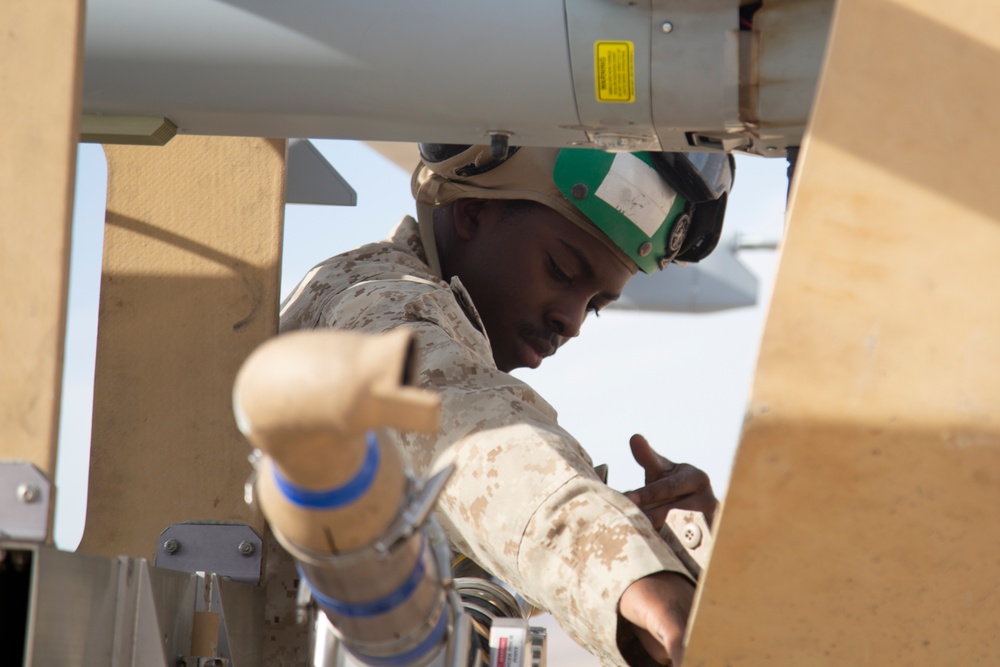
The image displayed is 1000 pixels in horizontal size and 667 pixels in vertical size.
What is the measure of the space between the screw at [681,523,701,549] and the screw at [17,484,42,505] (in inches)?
29.4

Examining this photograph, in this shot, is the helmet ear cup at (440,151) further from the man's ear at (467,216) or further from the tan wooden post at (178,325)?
the tan wooden post at (178,325)

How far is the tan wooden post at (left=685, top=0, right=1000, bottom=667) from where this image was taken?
3.30ft

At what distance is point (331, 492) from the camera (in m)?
0.90

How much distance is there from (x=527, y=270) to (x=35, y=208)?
1889 millimetres

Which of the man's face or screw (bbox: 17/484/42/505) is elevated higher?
the man's face

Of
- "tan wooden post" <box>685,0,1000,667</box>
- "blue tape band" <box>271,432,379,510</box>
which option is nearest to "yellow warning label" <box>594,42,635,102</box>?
"tan wooden post" <box>685,0,1000,667</box>

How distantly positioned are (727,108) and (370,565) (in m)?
0.84

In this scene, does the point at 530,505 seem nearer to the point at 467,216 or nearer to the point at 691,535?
the point at 691,535

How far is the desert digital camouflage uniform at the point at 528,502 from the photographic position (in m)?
1.35

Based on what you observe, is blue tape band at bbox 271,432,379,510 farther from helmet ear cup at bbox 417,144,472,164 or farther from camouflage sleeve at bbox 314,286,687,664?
helmet ear cup at bbox 417,144,472,164

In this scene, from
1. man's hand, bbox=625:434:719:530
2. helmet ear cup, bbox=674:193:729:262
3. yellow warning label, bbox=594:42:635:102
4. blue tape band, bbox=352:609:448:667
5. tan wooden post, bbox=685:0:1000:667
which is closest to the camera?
tan wooden post, bbox=685:0:1000:667

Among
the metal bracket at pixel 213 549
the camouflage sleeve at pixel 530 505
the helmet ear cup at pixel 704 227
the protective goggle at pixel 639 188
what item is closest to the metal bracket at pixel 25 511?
the camouflage sleeve at pixel 530 505

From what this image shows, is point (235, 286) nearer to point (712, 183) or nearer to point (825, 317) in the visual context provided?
point (712, 183)

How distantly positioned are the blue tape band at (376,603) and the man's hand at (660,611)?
1.13 ft
